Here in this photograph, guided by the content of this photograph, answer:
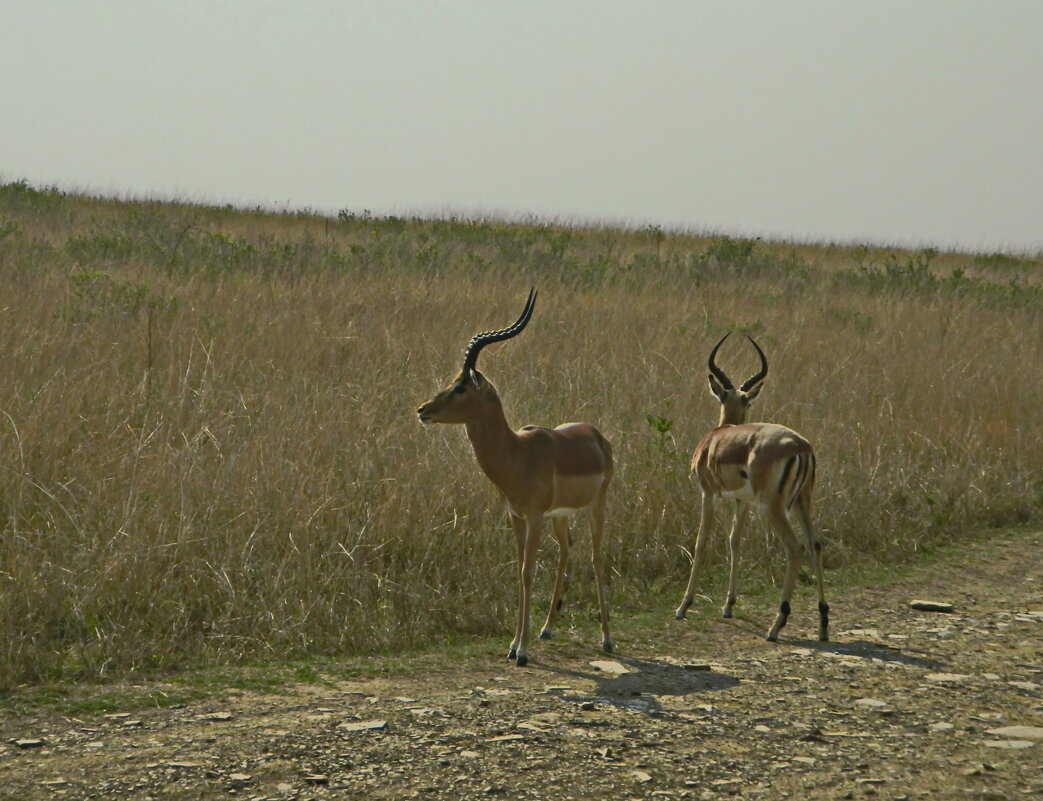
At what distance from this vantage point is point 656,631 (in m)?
7.03

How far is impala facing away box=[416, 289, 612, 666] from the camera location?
621cm

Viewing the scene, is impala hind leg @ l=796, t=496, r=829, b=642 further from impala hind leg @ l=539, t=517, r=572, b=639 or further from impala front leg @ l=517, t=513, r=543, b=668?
impala front leg @ l=517, t=513, r=543, b=668

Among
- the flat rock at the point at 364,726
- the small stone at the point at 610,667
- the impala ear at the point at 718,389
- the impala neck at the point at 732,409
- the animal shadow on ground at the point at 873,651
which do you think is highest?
the impala ear at the point at 718,389

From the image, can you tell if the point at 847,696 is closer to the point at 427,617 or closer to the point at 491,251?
the point at 427,617

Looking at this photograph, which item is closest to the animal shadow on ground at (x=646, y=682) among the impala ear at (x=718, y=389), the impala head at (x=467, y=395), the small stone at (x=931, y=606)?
the impala head at (x=467, y=395)

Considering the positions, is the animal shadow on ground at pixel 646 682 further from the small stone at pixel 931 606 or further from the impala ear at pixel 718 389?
the impala ear at pixel 718 389

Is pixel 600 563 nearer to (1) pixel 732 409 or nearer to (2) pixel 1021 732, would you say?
(1) pixel 732 409

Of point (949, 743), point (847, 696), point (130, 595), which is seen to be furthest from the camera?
point (130, 595)

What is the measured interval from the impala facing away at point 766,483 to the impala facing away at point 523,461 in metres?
0.97

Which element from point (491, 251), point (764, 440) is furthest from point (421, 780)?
point (491, 251)

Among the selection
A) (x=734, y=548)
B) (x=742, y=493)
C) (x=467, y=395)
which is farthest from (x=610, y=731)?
(x=734, y=548)

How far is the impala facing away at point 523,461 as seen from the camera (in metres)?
6.21

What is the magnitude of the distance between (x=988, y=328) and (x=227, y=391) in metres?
11.2

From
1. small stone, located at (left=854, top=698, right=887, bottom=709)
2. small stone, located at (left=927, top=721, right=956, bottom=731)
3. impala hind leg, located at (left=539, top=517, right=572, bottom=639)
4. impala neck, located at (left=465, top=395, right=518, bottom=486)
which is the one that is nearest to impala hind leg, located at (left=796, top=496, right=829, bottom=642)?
small stone, located at (left=854, top=698, right=887, bottom=709)
